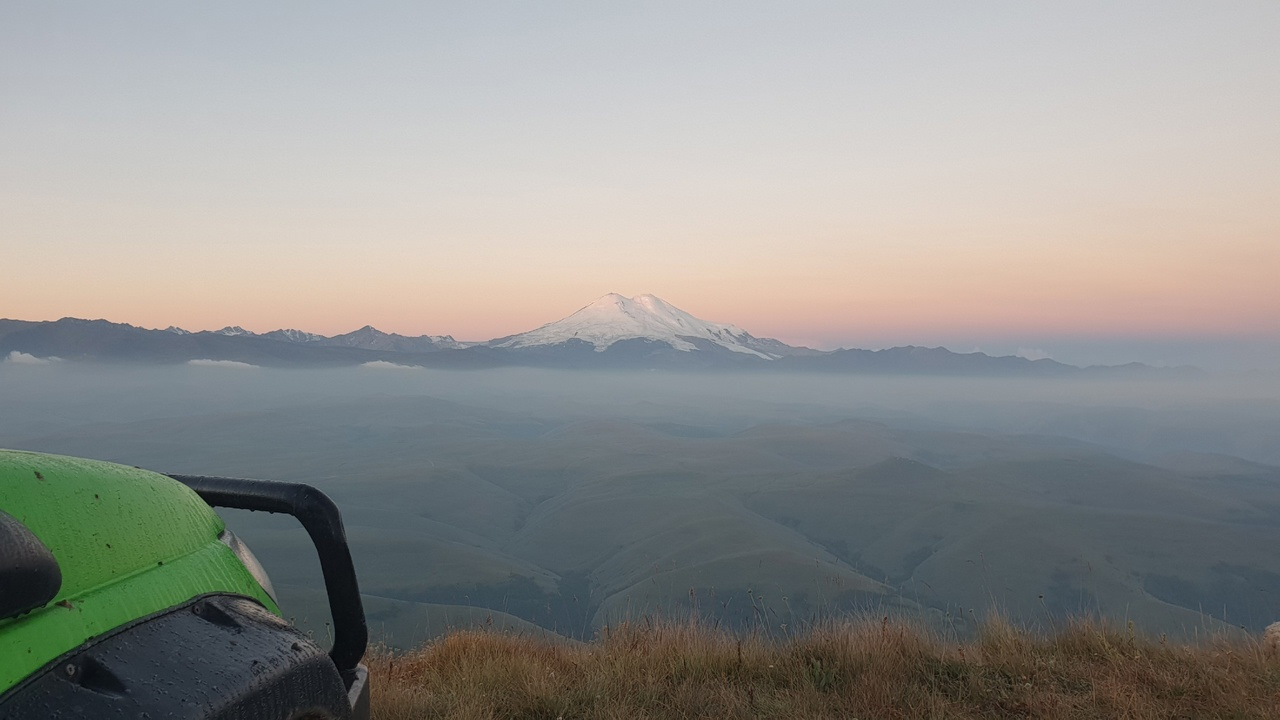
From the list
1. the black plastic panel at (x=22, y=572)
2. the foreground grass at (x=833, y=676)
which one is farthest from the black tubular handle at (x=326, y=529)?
the foreground grass at (x=833, y=676)

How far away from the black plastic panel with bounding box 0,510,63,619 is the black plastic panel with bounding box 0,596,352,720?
0.10m

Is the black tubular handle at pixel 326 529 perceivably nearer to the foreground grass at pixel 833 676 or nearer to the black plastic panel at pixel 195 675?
the black plastic panel at pixel 195 675

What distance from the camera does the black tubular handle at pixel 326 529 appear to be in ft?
6.04

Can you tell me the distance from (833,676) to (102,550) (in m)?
3.81

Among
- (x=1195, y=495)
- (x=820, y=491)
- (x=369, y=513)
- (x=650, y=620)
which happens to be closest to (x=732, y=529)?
(x=820, y=491)

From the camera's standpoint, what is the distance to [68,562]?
116 cm

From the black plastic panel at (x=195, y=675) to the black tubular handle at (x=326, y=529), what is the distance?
15.0 inches

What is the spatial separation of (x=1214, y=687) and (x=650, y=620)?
355 centimetres

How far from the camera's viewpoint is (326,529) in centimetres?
184

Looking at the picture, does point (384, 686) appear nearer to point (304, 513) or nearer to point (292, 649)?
point (304, 513)

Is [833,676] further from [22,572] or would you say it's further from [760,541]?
[760,541]

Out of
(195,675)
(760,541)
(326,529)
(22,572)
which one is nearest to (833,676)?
(326,529)

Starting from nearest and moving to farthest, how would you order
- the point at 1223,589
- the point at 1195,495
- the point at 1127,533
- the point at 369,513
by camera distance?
the point at 1223,589 → the point at 1127,533 → the point at 369,513 → the point at 1195,495

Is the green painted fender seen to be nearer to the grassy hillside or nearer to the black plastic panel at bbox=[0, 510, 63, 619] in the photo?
the black plastic panel at bbox=[0, 510, 63, 619]
